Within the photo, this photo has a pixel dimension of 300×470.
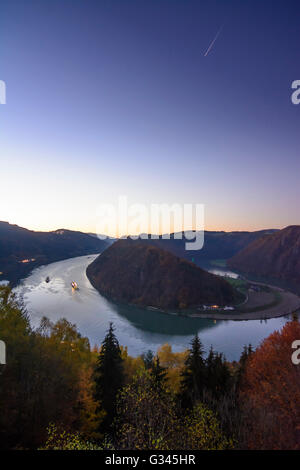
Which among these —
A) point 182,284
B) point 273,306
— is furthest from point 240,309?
point 182,284

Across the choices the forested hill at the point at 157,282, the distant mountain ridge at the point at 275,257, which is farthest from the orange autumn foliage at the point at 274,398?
the distant mountain ridge at the point at 275,257

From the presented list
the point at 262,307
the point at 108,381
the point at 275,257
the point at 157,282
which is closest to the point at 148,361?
the point at 108,381

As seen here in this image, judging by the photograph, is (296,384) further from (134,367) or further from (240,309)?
(240,309)

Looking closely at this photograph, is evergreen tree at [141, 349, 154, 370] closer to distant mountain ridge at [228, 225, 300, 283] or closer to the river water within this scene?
the river water

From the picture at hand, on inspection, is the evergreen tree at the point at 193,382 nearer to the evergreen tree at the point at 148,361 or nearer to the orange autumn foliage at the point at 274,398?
the orange autumn foliage at the point at 274,398

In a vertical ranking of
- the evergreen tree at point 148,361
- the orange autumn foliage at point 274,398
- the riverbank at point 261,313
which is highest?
the orange autumn foliage at point 274,398
